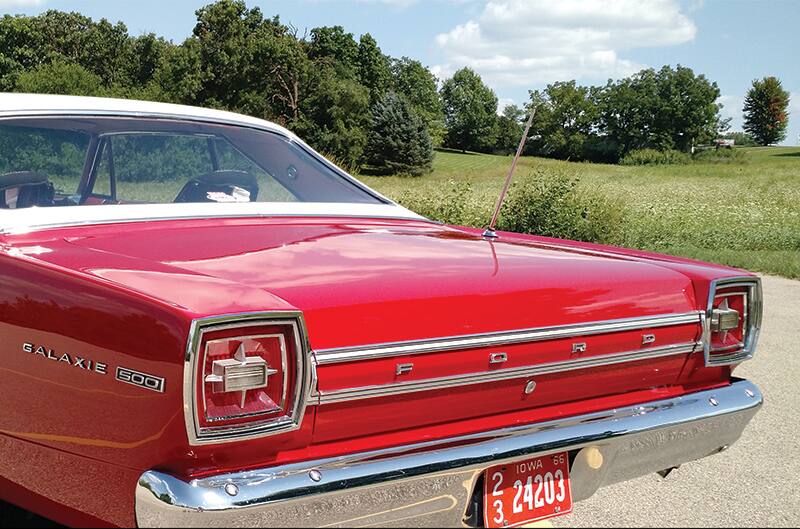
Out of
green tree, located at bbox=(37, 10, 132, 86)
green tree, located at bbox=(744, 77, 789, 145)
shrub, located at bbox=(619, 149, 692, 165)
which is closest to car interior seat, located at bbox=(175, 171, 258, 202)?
shrub, located at bbox=(619, 149, 692, 165)

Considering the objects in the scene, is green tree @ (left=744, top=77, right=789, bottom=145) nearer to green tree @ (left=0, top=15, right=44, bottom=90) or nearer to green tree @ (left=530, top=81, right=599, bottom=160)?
green tree @ (left=530, top=81, right=599, bottom=160)

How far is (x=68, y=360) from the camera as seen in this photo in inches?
→ 75.2

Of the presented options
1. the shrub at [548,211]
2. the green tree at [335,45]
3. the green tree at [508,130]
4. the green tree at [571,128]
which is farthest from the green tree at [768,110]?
the shrub at [548,211]

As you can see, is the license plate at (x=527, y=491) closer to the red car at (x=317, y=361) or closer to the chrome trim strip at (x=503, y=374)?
the red car at (x=317, y=361)

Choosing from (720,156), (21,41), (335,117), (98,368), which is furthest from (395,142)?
(98,368)

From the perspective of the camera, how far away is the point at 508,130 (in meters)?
59.0

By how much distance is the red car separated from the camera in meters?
1.79

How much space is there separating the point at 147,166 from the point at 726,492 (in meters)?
2.70

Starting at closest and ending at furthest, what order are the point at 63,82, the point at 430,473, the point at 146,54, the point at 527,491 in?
the point at 430,473 → the point at 527,491 → the point at 63,82 → the point at 146,54

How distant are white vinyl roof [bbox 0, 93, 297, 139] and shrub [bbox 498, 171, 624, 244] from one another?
27.0ft

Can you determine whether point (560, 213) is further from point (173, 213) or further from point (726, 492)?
point (173, 213)

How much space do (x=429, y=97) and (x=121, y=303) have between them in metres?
90.2

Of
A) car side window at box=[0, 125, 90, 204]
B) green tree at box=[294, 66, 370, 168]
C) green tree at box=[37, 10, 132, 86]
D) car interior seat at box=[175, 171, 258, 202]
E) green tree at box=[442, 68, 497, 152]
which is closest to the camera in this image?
car side window at box=[0, 125, 90, 204]

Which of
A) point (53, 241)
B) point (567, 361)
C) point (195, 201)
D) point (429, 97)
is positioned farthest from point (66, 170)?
point (429, 97)
